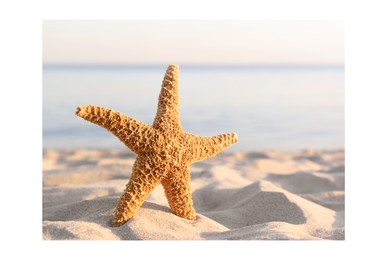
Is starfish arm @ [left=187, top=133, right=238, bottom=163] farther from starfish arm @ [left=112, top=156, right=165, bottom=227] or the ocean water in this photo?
the ocean water

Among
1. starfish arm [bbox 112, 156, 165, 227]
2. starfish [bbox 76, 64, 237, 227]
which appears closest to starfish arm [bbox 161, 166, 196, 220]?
starfish [bbox 76, 64, 237, 227]

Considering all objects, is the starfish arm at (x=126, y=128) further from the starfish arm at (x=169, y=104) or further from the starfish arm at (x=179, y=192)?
the starfish arm at (x=179, y=192)

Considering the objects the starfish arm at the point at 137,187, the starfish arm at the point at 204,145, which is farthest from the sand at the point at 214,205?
the starfish arm at the point at 204,145

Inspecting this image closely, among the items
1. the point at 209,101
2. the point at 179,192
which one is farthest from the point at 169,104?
the point at 209,101

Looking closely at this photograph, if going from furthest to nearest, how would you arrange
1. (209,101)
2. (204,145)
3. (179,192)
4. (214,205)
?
1. (209,101)
2. (214,205)
3. (204,145)
4. (179,192)

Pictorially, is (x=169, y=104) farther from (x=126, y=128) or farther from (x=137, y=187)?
(x=137, y=187)

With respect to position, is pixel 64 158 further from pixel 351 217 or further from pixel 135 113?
pixel 351 217

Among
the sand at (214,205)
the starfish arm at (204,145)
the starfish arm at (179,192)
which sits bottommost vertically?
the sand at (214,205)

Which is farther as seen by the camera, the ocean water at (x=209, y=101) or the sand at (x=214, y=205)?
the ocean water at (x=209, y=101)
